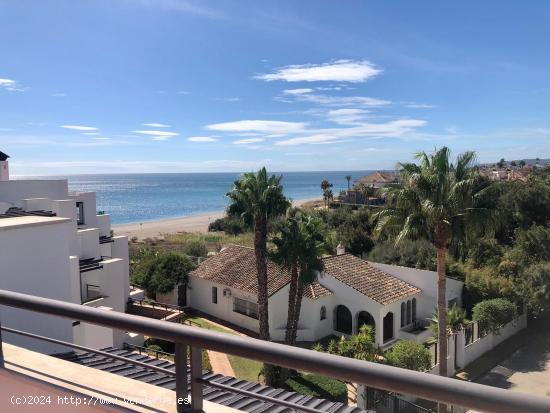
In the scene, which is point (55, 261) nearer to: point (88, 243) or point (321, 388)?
point (88, 243)

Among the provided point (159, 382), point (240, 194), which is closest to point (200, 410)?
point (159, 382)

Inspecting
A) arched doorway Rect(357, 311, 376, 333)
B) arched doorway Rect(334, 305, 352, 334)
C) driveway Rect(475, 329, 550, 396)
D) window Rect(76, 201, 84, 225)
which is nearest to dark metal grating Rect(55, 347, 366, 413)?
driveway Rect(475, 329, 550, 396)

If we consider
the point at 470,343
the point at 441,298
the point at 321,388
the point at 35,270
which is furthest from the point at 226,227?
the point at 35,270

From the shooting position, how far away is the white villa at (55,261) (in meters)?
8.75

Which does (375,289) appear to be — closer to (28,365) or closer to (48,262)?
(48,262)

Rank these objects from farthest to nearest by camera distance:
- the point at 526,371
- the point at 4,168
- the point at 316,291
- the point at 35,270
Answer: the point at 4,168
the point at 316,291
the point at 526,371
the point at 35,270

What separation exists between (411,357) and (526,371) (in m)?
5.35

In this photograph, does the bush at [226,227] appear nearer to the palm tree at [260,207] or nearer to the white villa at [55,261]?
the white villa at [55,261]

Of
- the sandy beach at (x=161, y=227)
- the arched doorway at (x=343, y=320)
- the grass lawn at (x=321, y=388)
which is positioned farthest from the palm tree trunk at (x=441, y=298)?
the sandy beach at (x=161, y=227)

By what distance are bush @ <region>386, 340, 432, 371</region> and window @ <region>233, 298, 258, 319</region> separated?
29.7 ft

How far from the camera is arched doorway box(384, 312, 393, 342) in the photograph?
2208 cm

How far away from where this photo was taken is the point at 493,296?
23.1 meters

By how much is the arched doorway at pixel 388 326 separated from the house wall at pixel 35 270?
16032mm

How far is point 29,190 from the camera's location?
21.8 m
